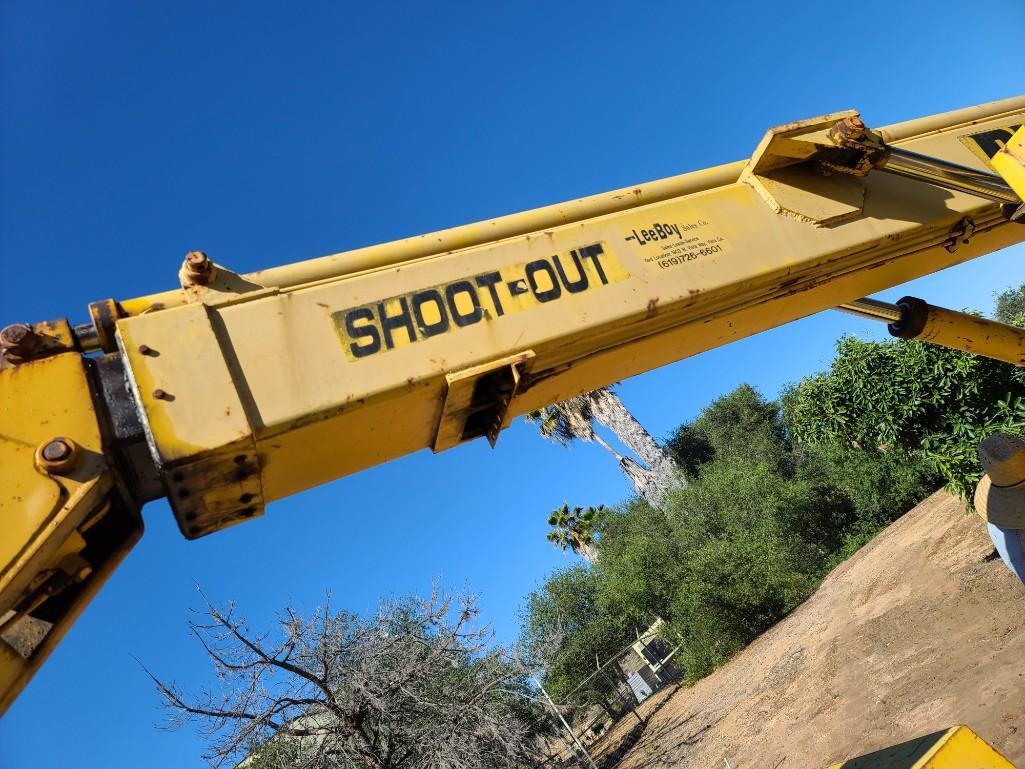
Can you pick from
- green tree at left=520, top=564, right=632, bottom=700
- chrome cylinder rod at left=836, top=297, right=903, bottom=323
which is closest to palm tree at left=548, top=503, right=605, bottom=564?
green tree at left=520, top=564, right=632, bottom=700

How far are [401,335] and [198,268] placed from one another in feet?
2.35

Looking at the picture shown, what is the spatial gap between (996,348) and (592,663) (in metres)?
26.3

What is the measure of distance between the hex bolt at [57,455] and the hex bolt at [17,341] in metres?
0.32

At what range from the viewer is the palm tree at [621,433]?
31875 mm

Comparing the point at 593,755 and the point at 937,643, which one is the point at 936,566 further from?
the point at 593,755

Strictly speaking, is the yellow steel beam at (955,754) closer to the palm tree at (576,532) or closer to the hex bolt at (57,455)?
the hex bolt at (57,455)

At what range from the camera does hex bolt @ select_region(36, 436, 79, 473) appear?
5.69ft

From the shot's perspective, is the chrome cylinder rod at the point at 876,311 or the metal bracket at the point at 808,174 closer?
the metal bracket at the point at 808,174

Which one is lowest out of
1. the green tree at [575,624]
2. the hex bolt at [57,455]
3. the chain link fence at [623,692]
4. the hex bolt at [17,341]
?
the chain link fence at [623,692]

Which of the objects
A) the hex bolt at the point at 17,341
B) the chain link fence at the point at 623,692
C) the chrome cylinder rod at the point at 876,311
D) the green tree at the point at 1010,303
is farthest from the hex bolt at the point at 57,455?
the green tree at the point at 1010,303

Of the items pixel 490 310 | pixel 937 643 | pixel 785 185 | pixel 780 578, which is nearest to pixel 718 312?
pixel 785 185

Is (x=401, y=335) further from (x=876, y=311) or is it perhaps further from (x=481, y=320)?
(x=876, y=311)

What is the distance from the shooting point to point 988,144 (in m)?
4.06

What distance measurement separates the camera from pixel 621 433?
32.2m
